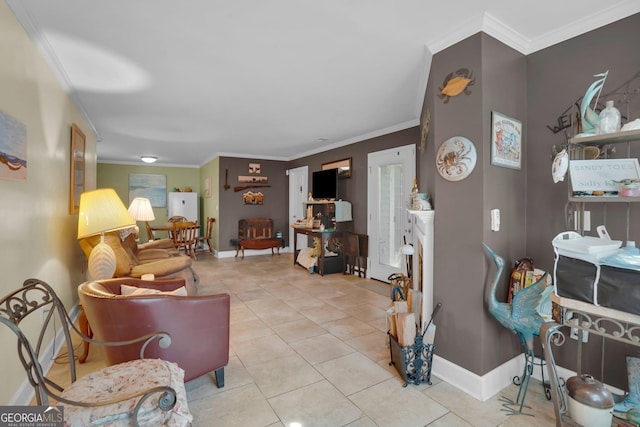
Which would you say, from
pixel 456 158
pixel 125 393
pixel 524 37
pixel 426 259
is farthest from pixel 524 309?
pixel 125 393

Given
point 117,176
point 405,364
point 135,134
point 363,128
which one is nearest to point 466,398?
point 405,364

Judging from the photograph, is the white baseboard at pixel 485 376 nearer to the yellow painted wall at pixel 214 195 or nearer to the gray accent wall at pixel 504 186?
the gray accent wall at pixel 504 186

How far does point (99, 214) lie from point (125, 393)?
1.63 m

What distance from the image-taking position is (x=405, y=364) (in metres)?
2.10

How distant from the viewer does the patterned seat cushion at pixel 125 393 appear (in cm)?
114

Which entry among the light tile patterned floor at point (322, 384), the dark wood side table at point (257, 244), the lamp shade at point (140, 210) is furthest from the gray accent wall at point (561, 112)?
the dark wood side table at point (257, 244)

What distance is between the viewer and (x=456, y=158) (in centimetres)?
209

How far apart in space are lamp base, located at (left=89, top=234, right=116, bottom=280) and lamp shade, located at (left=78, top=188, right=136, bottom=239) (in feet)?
0.48

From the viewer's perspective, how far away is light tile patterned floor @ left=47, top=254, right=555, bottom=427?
5.91 ft

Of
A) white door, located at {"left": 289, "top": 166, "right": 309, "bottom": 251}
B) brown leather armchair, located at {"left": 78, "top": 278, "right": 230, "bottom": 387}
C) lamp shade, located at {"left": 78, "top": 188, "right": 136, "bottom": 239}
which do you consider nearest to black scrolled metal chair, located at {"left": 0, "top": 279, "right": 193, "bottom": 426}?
brown leather armchair, located at {"left": 78, "top": 278, "right": 230, "bottom": 387}

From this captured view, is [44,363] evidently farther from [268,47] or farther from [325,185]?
[325,185]

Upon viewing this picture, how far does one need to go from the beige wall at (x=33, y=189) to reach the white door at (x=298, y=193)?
4.52m

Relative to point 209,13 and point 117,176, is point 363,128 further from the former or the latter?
point 117,176

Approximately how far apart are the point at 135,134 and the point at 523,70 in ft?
18.5
